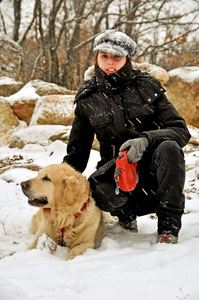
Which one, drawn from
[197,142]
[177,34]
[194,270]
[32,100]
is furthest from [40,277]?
[177,34]

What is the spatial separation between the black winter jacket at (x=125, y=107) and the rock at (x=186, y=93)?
7430 mm

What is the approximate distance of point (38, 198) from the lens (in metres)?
2.42

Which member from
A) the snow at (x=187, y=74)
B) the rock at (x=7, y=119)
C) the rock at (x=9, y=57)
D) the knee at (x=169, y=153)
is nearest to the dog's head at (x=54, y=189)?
the knee at (x=169, y=153)

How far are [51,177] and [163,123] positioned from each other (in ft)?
4.07

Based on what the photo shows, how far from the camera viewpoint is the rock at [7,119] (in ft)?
29.1

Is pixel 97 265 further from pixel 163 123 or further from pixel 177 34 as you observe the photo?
pixel 177 34

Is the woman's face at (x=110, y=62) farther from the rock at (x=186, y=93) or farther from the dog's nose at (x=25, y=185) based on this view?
the rock at (x=186, y=93)

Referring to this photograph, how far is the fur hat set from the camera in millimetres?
2527

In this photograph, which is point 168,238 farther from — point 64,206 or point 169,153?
point 64,206

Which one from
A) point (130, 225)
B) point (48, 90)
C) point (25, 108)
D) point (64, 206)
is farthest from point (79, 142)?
point (48, 90)

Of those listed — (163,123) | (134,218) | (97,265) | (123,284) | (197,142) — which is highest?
(163,123)

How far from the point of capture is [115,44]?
2.56 meters

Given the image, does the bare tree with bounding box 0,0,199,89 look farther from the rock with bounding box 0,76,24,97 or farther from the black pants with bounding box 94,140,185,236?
the black pants with bounding box 94,140,185,236

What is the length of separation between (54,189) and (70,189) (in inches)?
6.4
